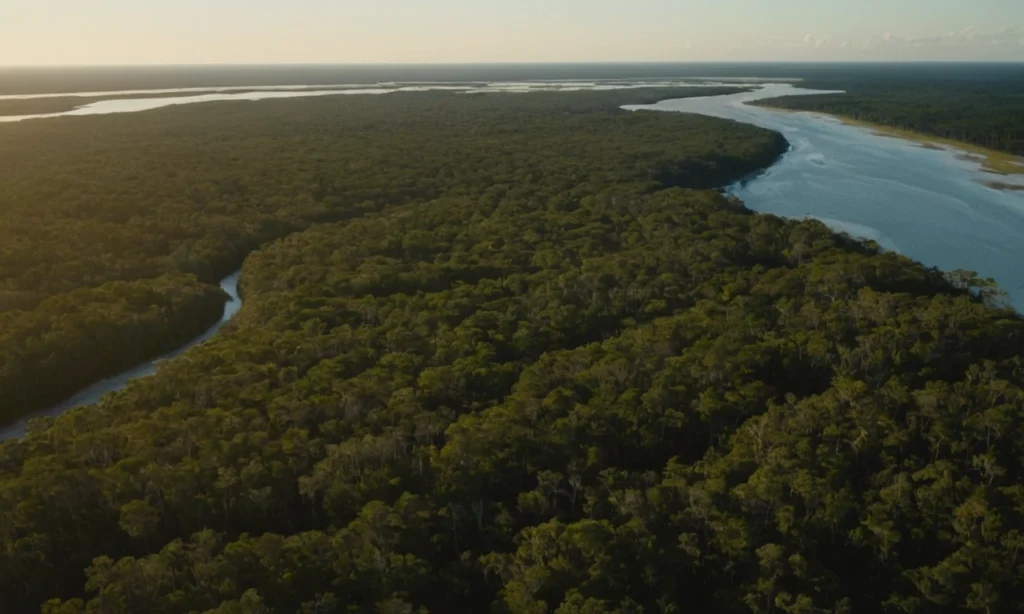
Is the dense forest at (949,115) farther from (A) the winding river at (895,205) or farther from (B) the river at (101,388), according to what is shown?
(B) the river at (101,388)

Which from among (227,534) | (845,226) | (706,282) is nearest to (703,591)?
(227,534)

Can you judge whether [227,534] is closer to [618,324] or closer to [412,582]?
[412,582]

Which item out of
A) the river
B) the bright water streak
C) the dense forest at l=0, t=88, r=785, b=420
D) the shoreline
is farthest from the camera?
the shoreline

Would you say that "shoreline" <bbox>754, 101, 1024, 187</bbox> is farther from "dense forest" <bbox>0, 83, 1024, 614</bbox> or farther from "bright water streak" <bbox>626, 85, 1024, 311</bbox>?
"dense forest" <bbox>0, 83, 1024, 614</bbox>

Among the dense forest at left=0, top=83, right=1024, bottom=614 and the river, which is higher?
the dense forest at left=0, top=83, right=1024, bottom=614

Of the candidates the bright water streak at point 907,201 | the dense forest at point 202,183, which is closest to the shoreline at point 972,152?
the bright water streak at point 907,201

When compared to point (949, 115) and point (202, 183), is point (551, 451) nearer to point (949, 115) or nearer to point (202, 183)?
point (202, 183)

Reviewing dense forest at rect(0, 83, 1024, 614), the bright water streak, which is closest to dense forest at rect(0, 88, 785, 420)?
dense forest at rect(0, 83, 1024, 614)
